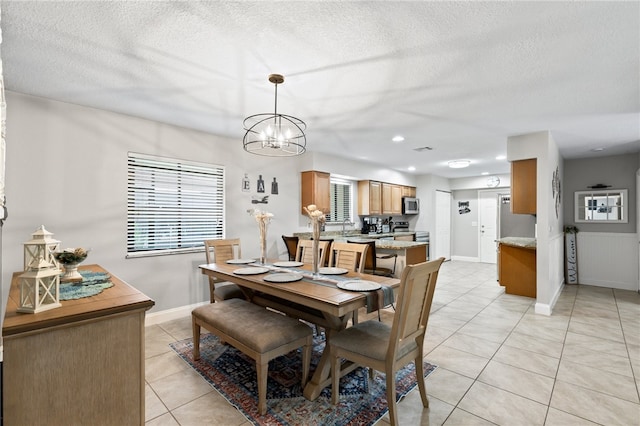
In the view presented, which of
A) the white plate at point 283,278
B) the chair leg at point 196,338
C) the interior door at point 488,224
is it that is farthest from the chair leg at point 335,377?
the interior door at point 488,224

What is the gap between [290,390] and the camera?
2230mm

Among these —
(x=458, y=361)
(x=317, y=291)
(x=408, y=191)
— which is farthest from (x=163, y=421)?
(x=408, y=191)

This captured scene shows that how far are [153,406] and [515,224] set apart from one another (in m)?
7.03

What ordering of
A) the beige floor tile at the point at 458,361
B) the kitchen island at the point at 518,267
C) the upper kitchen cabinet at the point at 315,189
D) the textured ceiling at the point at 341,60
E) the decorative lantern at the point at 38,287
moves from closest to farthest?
the decorative lantern at the point at 38,287 → the textured ceiling at the point at 341,60 → the beige floor tile at the point at 458,361 → the kitchen island at the point at 518,267 → the upper kitchen cabinet at the point at 315,189

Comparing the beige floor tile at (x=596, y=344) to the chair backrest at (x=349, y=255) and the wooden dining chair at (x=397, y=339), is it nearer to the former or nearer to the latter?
the wooden dining chair at (x=397, y=339)

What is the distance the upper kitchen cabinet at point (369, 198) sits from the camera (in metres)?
6.51

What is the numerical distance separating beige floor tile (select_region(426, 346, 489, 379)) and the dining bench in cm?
127

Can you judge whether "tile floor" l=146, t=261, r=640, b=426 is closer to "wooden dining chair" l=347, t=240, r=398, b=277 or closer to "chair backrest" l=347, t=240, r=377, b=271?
"wooden dining chair" l=347, t=240, r=398, b=277

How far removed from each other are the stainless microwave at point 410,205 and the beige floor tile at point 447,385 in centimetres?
522

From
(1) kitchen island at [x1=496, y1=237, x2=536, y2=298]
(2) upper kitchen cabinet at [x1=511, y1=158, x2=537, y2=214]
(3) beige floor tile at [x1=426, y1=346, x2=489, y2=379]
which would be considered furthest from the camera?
(1) kitchen island at [x1=496, y1=237, x2=536, y2=298]

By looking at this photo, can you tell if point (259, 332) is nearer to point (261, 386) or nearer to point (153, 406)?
point (261, 386)

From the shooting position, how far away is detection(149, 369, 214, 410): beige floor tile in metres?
2.14

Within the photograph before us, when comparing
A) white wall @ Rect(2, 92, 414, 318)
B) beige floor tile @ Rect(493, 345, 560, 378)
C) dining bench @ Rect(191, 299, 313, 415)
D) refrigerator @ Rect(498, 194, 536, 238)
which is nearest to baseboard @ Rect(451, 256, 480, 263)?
refrigerator @ Rect(498, 194, 536, 238)

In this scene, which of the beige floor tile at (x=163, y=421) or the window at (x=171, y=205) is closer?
the beige floor tile at (x=163, y=421)
